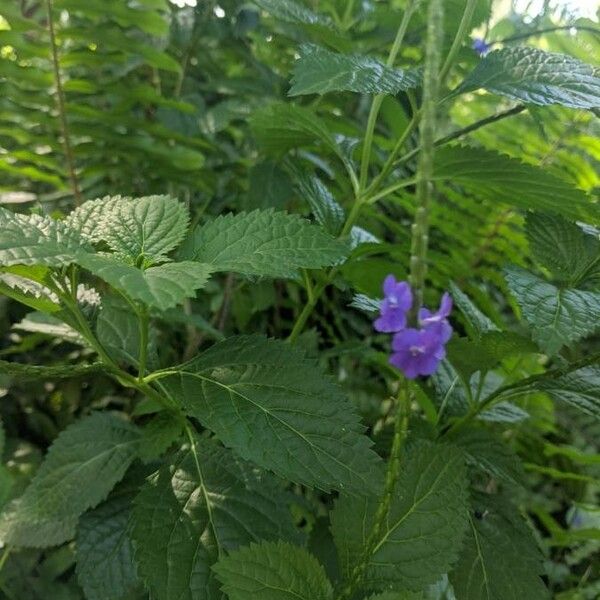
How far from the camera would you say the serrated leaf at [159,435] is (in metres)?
0.73

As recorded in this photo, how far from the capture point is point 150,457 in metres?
0.73

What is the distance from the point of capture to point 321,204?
820mm

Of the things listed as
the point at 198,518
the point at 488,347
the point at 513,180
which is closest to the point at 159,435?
the point at 198,518

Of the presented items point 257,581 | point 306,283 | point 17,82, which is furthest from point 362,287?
point 17,82

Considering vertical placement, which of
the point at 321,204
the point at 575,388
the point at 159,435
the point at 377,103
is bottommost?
the point at 159,435

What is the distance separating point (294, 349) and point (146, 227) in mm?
185

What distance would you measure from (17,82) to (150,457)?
0.89 meters

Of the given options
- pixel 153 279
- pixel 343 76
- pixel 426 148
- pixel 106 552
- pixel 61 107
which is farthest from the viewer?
pixel 61 107

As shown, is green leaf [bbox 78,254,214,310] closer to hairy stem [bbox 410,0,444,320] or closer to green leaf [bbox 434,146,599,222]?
hairy stem [bbox 410,0,444,320]

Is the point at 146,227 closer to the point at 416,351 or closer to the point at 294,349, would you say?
the point at 294,349

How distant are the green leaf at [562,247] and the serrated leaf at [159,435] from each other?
440 mm

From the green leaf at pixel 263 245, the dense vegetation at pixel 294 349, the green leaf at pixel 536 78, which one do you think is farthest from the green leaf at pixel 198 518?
the green leaf at pixel 536 78

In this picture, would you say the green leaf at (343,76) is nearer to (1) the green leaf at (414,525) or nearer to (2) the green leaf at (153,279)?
(2) the green leaf at (153,279)

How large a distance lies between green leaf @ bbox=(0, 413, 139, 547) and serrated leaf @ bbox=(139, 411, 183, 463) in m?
0.06
